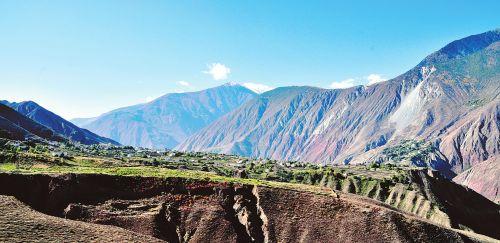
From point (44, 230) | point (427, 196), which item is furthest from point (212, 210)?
point (427, 196)

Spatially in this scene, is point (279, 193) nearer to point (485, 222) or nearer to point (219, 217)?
point (219, 217)

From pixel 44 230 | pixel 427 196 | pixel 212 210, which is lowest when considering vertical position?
pixel 427 196

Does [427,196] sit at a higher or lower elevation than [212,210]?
lower

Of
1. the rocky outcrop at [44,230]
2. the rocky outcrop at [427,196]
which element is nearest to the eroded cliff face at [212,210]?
the rocky outcrop at [44,230]

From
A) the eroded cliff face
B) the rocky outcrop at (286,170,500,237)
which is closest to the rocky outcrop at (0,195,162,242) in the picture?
the eroded cliff face

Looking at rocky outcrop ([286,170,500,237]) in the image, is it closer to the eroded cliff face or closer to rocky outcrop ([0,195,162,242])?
the eroded cliff face

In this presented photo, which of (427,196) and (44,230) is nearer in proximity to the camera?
(44,230)

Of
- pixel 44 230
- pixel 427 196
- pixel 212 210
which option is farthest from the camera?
pixel 427 196

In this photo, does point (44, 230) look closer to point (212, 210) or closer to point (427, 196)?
point (212, 210)

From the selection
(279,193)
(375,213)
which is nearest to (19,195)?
(279,193)
